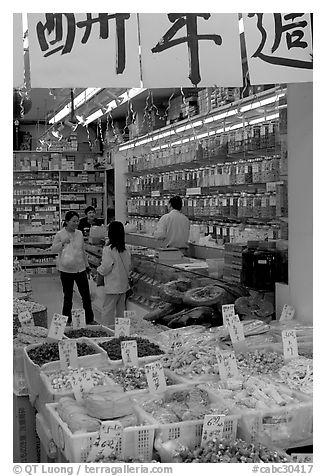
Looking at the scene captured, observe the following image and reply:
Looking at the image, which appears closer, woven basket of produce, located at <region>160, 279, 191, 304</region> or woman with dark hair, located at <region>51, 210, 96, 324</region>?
woven basket of produce, located at <region>160, 279, 191, 304</region>

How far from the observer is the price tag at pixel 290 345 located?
3.73 metres

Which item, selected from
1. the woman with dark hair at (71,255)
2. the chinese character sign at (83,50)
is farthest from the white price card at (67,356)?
the woman with dark hair at (71,255)

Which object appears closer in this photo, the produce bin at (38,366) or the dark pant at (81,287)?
the produce bin at (38,366)

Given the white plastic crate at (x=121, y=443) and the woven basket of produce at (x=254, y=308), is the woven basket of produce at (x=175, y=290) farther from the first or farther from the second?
the white plastic crate at (x=121, y=443)

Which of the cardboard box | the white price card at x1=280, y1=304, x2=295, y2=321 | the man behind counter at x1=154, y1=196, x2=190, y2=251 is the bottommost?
the cardboard box

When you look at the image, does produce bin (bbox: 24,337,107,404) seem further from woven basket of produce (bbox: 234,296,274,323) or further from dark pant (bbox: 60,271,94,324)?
dark pant (bbox: 60,271,94,324)

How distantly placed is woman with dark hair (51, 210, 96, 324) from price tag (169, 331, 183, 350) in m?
4.48

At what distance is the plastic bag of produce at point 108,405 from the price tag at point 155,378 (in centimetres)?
22

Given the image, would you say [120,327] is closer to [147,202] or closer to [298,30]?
[298,30]

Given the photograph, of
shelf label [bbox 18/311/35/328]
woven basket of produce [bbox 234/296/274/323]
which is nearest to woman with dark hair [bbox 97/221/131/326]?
shelf label [bbox 18/311/35/328]

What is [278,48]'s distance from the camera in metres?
3.01

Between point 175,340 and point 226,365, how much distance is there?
3.04ft

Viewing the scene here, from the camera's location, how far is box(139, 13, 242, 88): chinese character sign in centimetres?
297

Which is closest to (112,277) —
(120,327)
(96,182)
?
(120,327)
